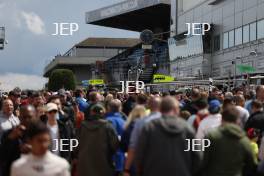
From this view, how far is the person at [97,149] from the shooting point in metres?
8.14

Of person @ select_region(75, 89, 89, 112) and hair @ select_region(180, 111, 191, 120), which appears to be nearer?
hair @ select_region(180, 111, 191, 120)

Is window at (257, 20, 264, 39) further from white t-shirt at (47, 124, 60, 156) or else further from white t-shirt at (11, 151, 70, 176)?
white t-shirt at (11, 151, 70, 176)

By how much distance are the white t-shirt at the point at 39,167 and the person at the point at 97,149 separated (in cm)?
261

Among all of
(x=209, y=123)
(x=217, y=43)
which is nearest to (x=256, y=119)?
(x=209, y=123)

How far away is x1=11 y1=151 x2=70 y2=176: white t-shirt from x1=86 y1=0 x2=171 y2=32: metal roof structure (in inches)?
2806

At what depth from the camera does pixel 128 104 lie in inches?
492

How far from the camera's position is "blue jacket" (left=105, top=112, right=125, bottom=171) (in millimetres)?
8719

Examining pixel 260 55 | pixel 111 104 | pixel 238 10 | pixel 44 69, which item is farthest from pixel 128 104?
pixel 44 69

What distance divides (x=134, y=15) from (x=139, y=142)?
78.6 m

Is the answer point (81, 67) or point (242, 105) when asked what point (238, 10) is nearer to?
point (242, 105)

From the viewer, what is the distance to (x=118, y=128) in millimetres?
8867

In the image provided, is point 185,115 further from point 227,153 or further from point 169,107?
point 169,107

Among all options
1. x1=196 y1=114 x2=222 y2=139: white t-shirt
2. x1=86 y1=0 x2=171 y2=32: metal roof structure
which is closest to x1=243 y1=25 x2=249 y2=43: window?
x1=86 y1=0 x2=171 y2=32: metal roof structure

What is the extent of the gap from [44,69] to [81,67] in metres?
28.9
